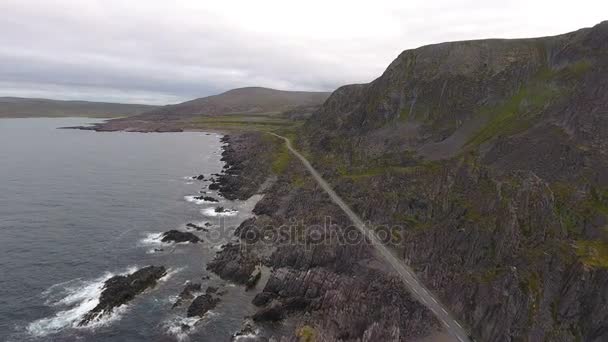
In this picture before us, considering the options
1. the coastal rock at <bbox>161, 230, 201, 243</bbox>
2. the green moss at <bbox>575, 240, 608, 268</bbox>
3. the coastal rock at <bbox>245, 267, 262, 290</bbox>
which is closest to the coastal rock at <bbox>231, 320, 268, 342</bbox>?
the coastal rock at <bbox>245, 267, 262, 290</bbox>

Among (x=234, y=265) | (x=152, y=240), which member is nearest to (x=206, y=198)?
(x=152, y=240)

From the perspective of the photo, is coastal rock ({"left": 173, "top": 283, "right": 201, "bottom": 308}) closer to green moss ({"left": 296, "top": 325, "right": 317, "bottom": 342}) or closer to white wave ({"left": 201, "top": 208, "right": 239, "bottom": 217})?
green moss ({"left": 296, "top": 325, "right": 317, "bottom": 342})

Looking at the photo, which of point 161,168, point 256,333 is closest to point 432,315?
point 256,333

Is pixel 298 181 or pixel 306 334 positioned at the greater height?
pixel 298 181

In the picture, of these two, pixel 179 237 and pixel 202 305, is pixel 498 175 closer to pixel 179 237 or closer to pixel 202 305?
pixel 202 305

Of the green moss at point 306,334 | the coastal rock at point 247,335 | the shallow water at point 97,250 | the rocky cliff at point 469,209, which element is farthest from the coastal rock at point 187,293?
the green moss at point 306,334

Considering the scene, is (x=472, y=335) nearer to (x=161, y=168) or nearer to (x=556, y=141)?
(x=556, y=141)

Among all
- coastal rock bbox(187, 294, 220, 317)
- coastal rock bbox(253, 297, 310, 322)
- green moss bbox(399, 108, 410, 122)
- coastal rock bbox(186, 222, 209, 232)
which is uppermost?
green moss bbox(399, 108, 410, 122)
